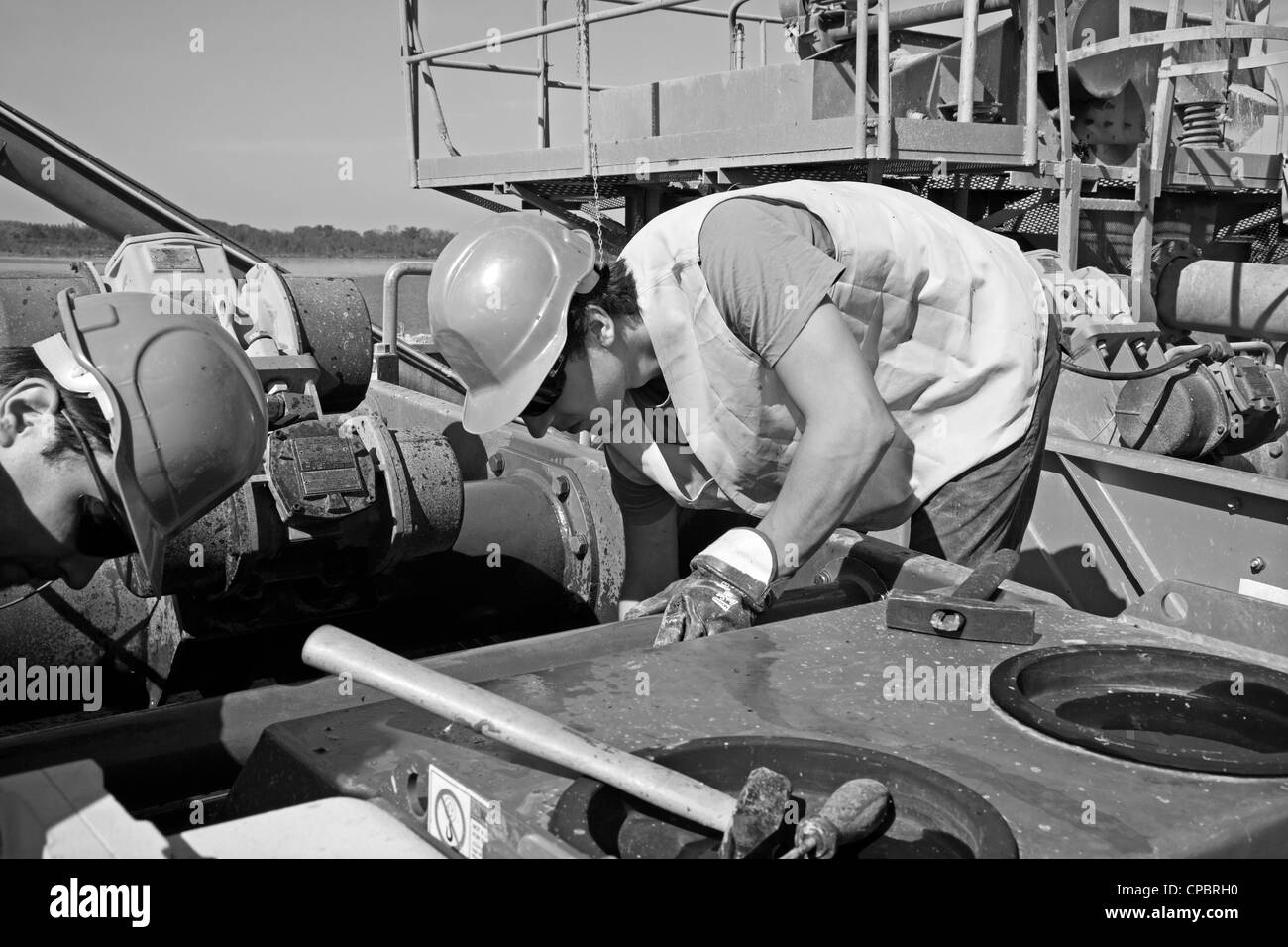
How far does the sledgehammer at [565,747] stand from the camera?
109cm

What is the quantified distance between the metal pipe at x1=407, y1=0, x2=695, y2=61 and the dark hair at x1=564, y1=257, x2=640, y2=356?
359cm

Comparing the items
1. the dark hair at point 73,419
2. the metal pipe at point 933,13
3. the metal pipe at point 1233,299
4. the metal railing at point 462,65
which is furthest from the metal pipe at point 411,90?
the dark hair at point 73,419

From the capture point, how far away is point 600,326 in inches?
94.3

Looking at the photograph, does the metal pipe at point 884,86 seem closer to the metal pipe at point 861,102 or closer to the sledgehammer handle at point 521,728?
Result: the metal pipe at point 861,102

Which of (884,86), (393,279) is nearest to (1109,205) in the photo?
(884,86)

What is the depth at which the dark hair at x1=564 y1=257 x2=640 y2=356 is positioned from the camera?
237 cm

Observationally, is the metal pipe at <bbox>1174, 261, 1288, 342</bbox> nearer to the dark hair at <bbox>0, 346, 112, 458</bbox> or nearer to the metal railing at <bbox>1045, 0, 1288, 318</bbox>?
the metal railing at <bbox>1045, 0, 1288, 318</bbox>

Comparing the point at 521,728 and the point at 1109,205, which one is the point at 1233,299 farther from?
the point at 521,728

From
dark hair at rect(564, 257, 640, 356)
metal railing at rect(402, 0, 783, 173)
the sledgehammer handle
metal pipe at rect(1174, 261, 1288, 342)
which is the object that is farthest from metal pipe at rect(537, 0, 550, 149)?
the sledgehammer handle

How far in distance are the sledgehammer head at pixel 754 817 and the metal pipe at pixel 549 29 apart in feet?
16.8

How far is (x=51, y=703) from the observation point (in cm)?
253

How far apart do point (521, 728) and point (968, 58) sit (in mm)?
4617

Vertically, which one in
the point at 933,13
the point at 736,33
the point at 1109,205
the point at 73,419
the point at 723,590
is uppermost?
the point at 736,33
